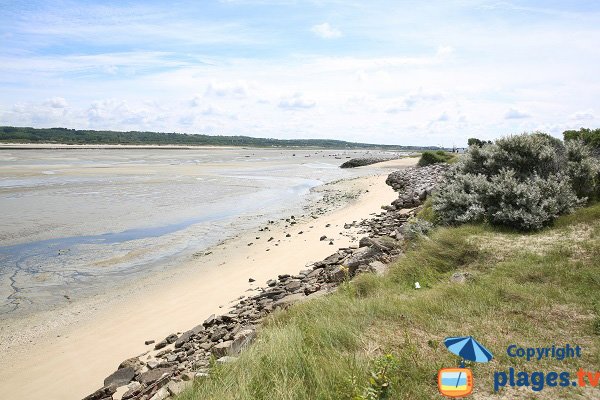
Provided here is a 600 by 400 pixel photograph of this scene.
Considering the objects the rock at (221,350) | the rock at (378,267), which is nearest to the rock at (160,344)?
the rock at (221,350)

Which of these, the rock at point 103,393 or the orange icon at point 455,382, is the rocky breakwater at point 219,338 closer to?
the rock at point 103,393

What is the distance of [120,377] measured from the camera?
710cm

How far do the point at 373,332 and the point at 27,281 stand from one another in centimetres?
1166

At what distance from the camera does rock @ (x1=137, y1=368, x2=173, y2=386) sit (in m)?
6.68

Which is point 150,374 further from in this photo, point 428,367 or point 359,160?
point 359,160

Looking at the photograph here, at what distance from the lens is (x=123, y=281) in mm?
12492

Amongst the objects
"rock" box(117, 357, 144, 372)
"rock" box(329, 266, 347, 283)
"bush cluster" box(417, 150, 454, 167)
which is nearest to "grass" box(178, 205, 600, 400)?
"rock" box(329, 266, 347, 283)

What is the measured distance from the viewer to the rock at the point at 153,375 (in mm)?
6676

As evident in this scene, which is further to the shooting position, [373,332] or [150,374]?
[150,374]

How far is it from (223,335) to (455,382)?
17.2 ft

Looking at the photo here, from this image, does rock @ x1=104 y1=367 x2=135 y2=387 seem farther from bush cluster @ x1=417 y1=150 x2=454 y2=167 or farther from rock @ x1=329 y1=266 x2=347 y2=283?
bush cluster @ x1=417 y1=150 x2=454 y2=167

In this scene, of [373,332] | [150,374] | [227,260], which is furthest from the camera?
[227,260]

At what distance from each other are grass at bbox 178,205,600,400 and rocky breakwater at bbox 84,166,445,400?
31.5 inches

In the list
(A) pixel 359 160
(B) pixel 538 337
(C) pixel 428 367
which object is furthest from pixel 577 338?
(A) pixel 359 160
